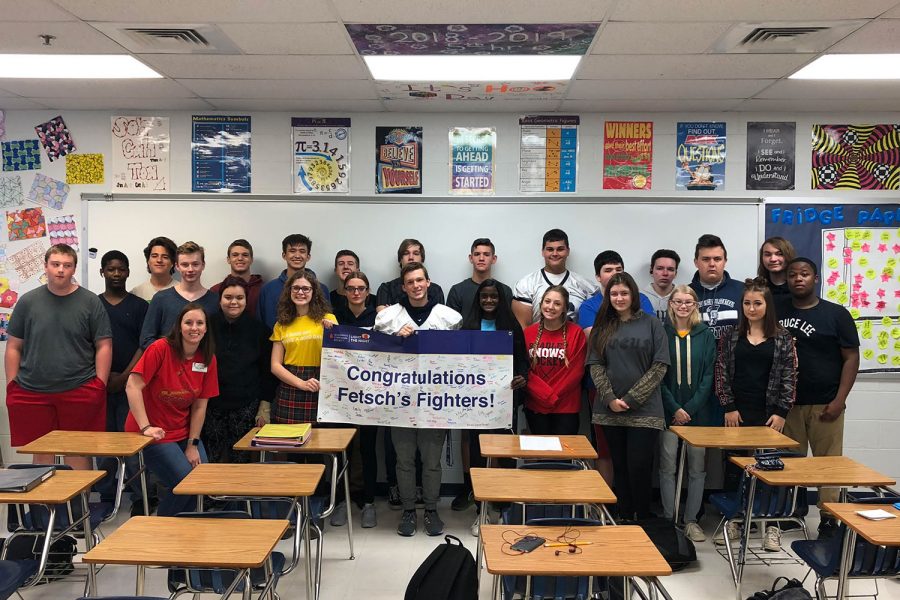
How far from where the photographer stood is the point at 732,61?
3.62 m

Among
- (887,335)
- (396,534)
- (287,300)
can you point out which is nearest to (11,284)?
(287,300)

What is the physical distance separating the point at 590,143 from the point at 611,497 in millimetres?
3022

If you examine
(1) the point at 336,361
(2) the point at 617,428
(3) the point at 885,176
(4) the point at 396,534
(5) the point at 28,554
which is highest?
(3) the point at 885,176

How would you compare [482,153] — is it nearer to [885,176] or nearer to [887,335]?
[885,176]

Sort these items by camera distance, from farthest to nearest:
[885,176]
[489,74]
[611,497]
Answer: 1. [885,176]
2. [489,74]
3. [611,497]

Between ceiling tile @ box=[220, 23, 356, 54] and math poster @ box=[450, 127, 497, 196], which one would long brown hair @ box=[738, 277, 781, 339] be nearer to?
math poster @ box=[450, 127, 497, 196]

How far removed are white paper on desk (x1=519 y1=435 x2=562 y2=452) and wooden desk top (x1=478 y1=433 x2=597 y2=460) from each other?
24 mm

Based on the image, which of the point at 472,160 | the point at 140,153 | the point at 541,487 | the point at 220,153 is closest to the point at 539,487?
the point at 541,487

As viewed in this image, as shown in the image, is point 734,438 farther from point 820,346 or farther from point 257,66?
point 257,66

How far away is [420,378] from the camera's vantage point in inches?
156

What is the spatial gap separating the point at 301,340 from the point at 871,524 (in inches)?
121

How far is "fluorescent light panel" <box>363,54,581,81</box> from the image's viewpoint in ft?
11.8

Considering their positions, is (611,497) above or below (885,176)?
below

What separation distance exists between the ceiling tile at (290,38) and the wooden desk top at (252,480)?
2.16 meters
